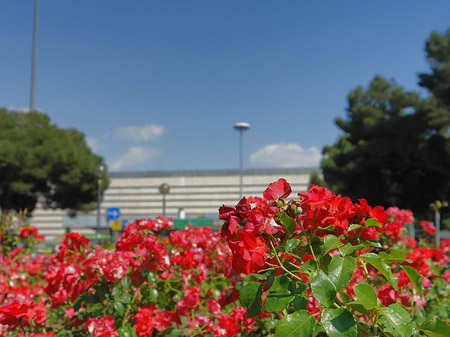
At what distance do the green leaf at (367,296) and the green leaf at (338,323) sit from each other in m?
0.04

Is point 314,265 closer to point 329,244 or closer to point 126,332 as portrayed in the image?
point 329,244

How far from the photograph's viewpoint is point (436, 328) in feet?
3.00

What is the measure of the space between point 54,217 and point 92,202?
28504 mm

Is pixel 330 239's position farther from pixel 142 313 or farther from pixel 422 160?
pixel 422 160

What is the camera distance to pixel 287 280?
98 centimetres

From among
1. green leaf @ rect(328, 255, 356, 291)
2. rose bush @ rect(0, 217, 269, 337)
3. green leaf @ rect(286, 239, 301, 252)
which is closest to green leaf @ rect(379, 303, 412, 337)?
green leaf @ rect(328, 255, 356, 291)

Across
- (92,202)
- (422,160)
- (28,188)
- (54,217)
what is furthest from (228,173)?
(422,160)

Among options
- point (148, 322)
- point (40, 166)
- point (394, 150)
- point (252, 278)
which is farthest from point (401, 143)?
point (40, 166)

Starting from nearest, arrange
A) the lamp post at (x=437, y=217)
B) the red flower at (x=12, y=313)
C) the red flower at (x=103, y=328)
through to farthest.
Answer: the red flower at (x=12, y=313), the red flower at (x=103, y=328), the lamp post at (x=437, y=217)

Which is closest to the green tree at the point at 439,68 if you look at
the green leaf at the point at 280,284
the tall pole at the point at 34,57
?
the green leaf at the point at 280,284

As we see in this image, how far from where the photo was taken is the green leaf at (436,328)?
904mm

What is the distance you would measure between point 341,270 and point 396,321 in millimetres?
157

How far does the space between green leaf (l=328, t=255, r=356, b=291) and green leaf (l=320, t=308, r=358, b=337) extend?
5 centimetres

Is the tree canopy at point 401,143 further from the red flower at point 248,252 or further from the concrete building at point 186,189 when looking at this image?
the concrete building at point 186,189
